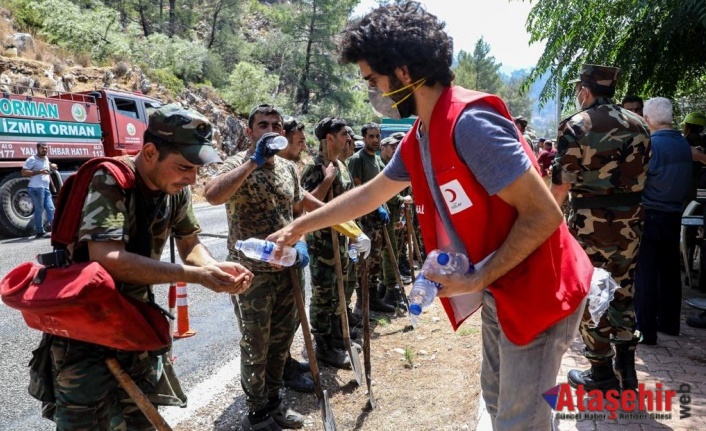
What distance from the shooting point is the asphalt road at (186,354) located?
3727 mm

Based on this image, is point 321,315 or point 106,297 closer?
point 106,297

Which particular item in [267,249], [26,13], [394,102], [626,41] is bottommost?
[267,249]

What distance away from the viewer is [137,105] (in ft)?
48.3

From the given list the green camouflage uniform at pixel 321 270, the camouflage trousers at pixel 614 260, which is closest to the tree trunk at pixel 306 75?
the green camouflage uniform at pixel 321 270

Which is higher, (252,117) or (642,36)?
(642,36)

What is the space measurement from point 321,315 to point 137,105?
39.5 ft

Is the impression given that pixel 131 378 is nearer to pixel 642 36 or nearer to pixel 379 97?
pixel 379 97

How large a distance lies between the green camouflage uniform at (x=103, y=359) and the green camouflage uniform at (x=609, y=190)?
272 centimetres

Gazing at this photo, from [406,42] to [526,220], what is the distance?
0.83 m

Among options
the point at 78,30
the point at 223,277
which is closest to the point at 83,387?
the point at 223,277

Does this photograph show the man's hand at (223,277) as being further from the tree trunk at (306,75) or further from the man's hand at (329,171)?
the tree trunk at (306,75)

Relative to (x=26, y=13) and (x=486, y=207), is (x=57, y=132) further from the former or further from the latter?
(x=26, y=13)

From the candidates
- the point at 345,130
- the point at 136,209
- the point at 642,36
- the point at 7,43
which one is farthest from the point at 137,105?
the point at 136,209

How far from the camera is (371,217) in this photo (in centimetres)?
602
